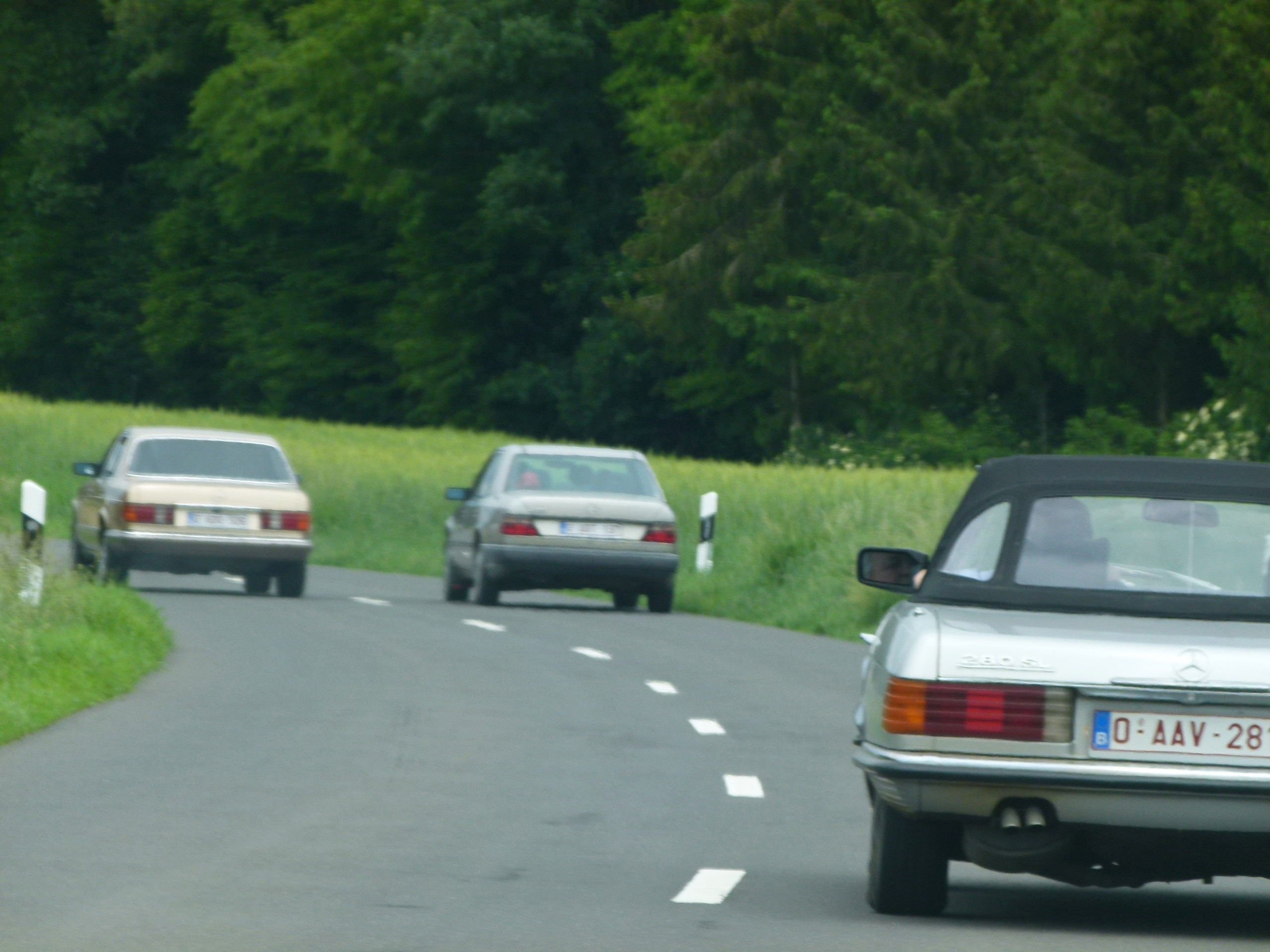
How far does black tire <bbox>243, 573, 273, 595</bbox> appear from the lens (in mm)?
27188

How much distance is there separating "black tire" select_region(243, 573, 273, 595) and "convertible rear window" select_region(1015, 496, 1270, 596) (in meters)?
19.1

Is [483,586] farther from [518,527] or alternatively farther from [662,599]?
[662,599]

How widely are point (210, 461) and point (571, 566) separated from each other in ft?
13.0

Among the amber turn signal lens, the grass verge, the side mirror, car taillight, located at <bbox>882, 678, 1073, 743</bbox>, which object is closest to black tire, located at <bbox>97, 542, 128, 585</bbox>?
the grass verge

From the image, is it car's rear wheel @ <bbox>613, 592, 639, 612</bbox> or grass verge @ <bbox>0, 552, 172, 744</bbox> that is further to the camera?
car's rear wheel @ <bbox>613, 592, 639, 612</bbox>


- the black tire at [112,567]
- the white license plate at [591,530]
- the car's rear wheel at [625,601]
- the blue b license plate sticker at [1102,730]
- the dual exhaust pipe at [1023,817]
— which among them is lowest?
the car's rear wheel at [625,601]

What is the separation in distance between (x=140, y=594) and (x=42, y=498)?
168 inches

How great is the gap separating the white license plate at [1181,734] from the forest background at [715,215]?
42481mm

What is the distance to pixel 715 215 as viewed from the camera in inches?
2596

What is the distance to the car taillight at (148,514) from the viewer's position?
24703mm

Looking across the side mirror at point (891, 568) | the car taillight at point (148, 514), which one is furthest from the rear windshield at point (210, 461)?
the side mirror at point (891, 568)

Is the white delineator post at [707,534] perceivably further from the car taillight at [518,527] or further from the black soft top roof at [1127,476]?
the black soft top roof at [1127,476]

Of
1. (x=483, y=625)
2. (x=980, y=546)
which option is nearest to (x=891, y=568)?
(x=980, y=546)

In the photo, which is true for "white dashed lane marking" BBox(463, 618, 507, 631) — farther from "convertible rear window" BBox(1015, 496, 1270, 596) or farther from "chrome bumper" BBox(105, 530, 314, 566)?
"convertible rear window" BBox(1015, 496, 1270, 596)
